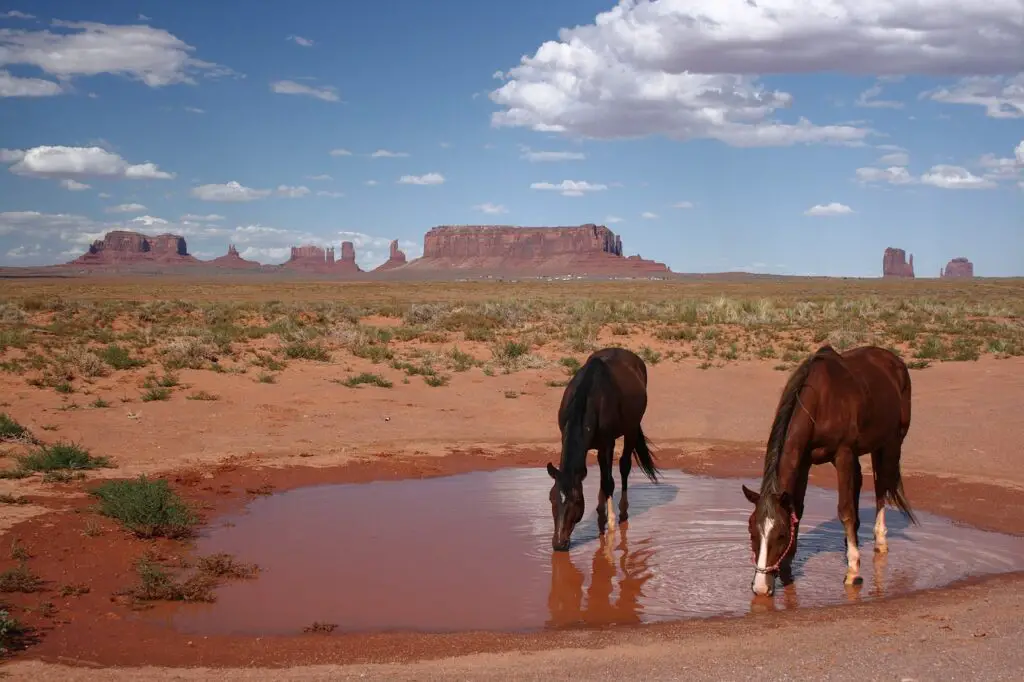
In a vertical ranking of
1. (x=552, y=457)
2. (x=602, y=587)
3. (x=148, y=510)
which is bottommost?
(x=602, y=587)

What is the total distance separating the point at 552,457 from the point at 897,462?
19.2 ft

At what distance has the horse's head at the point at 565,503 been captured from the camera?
8359mm

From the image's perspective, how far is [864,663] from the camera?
224 inches

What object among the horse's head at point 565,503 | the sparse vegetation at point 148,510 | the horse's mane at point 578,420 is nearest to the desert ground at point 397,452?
the sparse vegetation at point 148,510

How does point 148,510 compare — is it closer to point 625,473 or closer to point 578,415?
point 578,415

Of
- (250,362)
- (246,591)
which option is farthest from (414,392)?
(246,591)

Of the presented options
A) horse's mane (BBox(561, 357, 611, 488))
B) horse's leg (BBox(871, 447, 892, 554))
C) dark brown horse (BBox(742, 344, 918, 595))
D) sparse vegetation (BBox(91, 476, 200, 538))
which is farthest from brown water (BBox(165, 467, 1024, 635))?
horse's mane (BBox(561, 357, 611, 488))

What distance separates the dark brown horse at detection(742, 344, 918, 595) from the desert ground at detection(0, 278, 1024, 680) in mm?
562

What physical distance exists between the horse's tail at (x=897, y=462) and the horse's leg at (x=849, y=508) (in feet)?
4.67

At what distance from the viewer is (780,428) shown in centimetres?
743

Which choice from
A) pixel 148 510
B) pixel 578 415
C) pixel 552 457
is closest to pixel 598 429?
pixel 578 415

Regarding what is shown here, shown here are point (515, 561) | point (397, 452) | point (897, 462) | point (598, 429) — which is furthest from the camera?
point (397, 452)

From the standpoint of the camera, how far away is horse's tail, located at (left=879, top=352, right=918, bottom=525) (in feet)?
30.0

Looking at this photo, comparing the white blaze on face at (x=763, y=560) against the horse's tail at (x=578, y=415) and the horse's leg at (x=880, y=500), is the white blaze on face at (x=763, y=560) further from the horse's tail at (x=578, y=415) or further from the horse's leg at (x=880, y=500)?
the horse's leg at (x=880, y=500)
